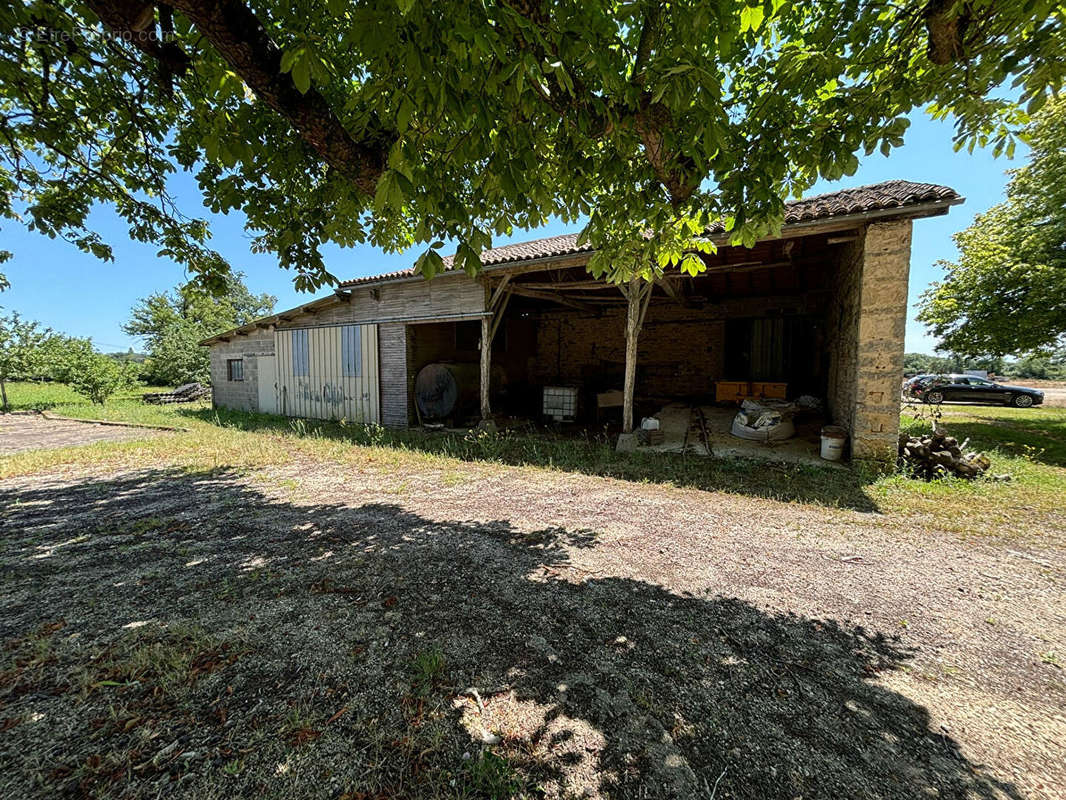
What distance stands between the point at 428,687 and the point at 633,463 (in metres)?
4.95

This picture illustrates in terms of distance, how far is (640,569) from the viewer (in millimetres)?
3131

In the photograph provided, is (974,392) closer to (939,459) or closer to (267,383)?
(939,459)

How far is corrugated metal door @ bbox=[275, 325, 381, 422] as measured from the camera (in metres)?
10.4

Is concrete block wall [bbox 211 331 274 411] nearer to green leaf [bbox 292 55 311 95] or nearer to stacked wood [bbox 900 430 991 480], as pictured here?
green leaf [bbox 292 55 311 95]

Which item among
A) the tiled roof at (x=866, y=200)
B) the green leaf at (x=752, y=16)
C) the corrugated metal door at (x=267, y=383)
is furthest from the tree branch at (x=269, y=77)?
Result: the corrugated metal door at (x=267, y=383)

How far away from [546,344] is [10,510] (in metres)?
12.5

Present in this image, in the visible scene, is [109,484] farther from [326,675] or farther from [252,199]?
[326,675]

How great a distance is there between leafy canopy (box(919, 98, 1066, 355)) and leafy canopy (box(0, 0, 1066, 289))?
403 inches

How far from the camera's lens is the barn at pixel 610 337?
5461 millimetres

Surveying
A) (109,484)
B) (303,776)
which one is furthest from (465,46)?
(109,484)

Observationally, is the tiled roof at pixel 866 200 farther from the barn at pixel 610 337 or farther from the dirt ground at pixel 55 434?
the dirt ground at pixel 55 434

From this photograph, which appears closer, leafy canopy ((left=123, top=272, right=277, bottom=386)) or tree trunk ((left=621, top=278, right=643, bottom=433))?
tree trunk ((left=621, top=278, right=643, bottom=433))

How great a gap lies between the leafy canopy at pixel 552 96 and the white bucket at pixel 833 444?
173 inches

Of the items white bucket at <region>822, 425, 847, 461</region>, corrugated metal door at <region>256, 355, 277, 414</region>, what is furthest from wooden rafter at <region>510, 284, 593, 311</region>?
corrugated metal door at <region>256, 355, 277, 414</region>
